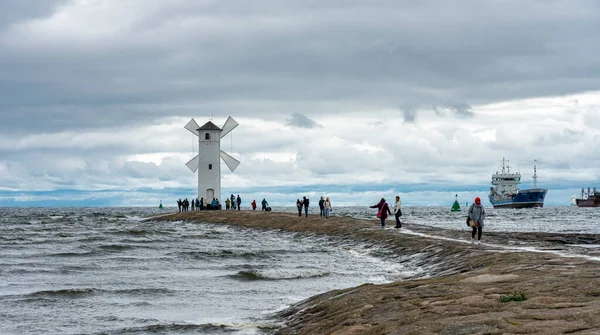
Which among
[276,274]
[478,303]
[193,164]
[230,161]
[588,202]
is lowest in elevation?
[276,274]

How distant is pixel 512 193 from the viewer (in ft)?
478

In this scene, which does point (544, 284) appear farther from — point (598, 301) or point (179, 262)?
point (179, 262)

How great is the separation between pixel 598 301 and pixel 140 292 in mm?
12786

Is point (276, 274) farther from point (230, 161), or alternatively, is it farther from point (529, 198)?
point (529, 198)

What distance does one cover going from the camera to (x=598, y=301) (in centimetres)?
1010

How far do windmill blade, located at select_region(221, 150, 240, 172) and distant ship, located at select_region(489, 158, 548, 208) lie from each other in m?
75.6

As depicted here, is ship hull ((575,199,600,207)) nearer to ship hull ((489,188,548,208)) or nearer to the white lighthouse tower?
ship hull ((489,188,548,208))

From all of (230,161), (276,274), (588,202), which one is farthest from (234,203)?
(588,202)

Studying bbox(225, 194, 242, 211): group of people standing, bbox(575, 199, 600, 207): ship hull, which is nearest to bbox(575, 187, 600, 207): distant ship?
bbox(575, 199, 600, 207): ship hull

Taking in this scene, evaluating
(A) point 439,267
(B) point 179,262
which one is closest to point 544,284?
(A) point 439,267

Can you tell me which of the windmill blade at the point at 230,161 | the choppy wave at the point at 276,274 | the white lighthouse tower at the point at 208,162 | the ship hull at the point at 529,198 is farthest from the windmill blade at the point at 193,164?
the ship hull at the point at 529,198

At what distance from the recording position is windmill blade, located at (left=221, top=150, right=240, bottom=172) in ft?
276

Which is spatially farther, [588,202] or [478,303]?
[588,202]

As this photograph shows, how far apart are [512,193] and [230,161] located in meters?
80.9
